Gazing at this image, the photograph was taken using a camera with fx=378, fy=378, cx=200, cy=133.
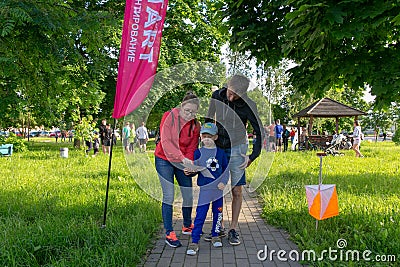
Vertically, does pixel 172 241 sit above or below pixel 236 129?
below

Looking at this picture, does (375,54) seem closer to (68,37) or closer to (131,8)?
(131,8)

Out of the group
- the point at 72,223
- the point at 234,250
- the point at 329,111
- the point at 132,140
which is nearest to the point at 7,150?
the point at 132,140

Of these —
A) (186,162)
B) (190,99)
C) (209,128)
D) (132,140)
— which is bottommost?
(186,162)

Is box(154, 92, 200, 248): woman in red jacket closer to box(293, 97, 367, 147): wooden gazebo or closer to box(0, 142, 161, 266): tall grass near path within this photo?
box(0, 142, 161, 266): tall grass near path

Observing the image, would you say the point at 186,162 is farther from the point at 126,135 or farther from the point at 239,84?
the point at 126,135

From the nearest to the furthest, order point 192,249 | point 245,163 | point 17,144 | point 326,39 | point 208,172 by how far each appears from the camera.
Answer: point 326,39
point 192,249
point 208,172
point 245,163
point 17,144

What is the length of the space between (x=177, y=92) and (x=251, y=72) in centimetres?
A: 128

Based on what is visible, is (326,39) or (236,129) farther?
(236,129)

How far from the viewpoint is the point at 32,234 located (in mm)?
4547

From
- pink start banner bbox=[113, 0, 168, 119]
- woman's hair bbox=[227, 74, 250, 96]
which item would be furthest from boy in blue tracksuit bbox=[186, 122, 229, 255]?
pink start banner bbox=[113, 0, 168, 119]

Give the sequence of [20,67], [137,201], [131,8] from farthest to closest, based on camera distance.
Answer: [137,201] < [20,67] < [131,8]

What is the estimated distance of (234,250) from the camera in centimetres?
457

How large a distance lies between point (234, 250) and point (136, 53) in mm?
2825

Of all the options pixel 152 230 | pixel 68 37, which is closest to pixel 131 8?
pixel 68 37
